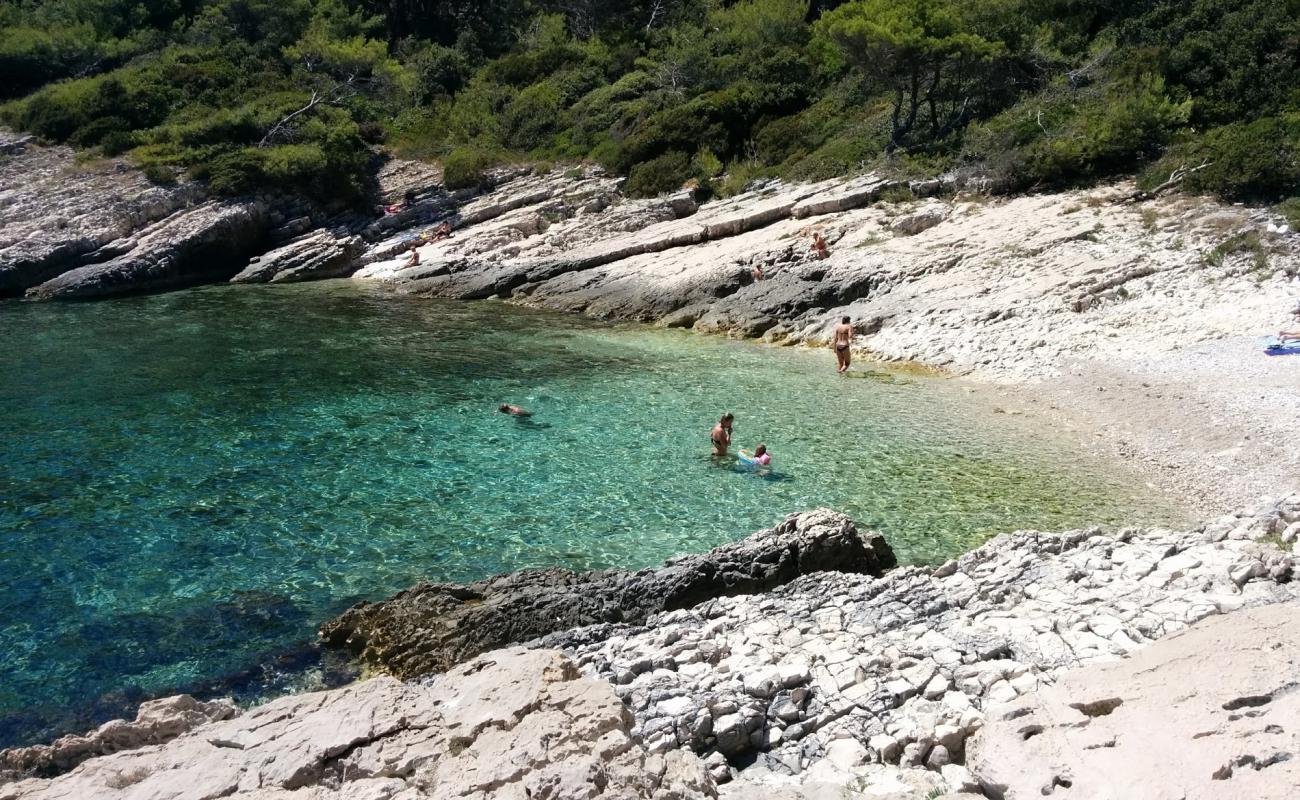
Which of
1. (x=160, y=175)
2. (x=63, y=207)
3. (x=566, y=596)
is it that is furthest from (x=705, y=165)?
(x=566, y=596)

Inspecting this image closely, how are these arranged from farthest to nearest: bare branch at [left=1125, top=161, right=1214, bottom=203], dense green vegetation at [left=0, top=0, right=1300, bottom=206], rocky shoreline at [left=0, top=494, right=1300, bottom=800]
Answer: dense green vegetation at [left=0, top=0, right=1300, bottom=206], bare branch at [left=1125, top=161, right=1214, bottom=203], rocky shoreline at [left=0, top=494, right=1300, bottom=800]

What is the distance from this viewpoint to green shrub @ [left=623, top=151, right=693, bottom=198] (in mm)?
36406

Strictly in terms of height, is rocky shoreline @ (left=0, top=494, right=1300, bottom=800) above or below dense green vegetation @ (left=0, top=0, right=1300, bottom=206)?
below

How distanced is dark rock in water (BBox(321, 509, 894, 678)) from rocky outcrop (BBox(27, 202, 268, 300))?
2999 cm

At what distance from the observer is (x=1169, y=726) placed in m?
5.25

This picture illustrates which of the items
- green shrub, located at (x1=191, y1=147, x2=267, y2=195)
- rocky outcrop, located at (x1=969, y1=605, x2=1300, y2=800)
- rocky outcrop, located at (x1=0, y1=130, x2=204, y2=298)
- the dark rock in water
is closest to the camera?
rocky outcrop, located at (x1=969, y1=605, x2=1300, y2=800)

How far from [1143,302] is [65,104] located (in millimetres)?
44931

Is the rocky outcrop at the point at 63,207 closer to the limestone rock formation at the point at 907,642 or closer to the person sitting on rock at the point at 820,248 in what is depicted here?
the person sitting on rock at the point at 820,248

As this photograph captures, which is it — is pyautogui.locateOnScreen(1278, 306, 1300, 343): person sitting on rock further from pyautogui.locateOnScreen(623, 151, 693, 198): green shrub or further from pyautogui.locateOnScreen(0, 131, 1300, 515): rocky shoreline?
pyautogui.locateOnScreen(623, 151, 693, 198): green shrub

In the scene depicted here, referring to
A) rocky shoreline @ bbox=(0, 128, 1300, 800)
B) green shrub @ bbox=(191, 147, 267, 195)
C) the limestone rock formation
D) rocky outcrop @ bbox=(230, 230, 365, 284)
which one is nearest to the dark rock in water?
rocky shoreline @ bbox=(0, 128, 1300, 800)

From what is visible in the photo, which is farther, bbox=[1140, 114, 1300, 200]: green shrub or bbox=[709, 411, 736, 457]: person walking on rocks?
bbox=[1140, 114, 1300, 200]: green shrub

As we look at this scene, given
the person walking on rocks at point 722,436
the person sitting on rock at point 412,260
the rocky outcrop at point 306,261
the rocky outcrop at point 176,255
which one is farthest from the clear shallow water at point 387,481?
the rocky outcrop at point 306,261

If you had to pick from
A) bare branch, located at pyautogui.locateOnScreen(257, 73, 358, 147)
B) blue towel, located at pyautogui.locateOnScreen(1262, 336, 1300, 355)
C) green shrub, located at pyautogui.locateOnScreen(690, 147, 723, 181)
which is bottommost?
blue towel, located at pyautogui.locateOnScreen(1262, 336, 1300, 355)

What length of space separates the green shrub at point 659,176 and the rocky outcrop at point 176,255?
1661 cm
